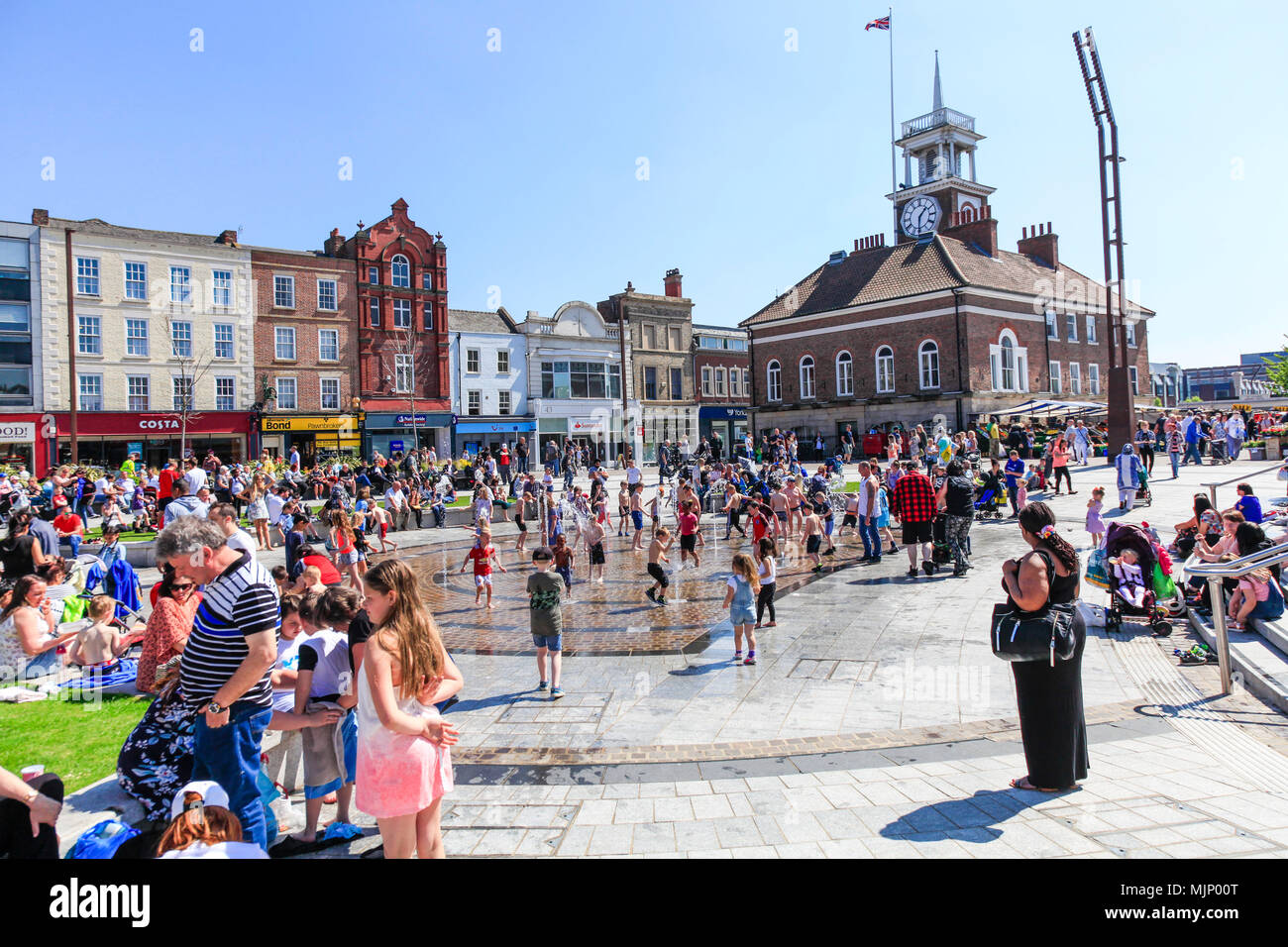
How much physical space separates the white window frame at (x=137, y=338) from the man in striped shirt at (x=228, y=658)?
39.6 m

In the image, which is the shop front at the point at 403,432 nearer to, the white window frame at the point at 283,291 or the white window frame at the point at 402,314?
the white window frame at the point at 402,314

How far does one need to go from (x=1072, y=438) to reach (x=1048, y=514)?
28.4 metres

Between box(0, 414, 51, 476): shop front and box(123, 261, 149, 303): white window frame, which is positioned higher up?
box(123, 261, 149, 303): white window frame

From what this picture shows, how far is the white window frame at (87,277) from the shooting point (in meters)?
36.1

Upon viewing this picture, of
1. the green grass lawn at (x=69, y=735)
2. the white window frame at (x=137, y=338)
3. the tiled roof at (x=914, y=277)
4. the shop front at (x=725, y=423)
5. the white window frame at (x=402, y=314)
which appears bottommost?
the green grass lawn at (x=69, y=735)

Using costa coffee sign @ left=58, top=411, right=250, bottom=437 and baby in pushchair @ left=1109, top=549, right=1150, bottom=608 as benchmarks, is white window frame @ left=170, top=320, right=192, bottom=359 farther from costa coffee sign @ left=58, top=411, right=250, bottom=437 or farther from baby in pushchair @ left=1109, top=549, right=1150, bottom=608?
baby in pushchair @ left=1109, top=549, right=1150, bottom=608

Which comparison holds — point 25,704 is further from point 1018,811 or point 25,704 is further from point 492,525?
point 492,525

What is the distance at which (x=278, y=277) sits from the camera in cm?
4062

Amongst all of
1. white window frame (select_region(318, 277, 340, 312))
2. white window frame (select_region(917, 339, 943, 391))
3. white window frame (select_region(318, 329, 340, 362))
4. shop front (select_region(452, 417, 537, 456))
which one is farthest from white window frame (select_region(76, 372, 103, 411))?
white window frame (select_region(917, 339, 943, 391))

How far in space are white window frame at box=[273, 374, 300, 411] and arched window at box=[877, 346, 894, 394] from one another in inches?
1261

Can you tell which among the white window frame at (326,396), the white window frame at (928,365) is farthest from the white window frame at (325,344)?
the white window frame at (928,365)

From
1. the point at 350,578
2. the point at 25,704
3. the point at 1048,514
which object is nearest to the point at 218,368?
the point at 350,578

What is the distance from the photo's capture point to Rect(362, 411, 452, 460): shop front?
42.0 meters
